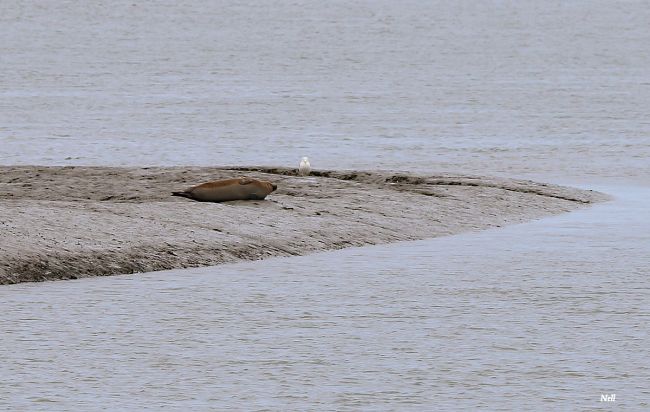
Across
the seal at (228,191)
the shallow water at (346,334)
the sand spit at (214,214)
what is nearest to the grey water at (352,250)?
the shallow water at (346,334)

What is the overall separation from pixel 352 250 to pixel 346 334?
3602 millimetres

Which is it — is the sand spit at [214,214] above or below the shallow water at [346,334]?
below

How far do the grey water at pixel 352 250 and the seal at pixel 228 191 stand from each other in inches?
67.9

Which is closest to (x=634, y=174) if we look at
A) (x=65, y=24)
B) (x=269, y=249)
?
(x=269, y=249)

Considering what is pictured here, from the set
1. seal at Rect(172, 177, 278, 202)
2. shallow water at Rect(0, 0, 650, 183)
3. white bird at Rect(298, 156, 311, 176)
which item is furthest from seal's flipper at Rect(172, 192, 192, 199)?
shallow water at Rect(0, 0, 650, 183)

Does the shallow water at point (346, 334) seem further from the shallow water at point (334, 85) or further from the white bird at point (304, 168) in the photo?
the shallow water at point (334, 85)

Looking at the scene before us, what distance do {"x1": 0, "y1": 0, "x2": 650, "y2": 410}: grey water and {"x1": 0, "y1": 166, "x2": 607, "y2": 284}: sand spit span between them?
38 cm

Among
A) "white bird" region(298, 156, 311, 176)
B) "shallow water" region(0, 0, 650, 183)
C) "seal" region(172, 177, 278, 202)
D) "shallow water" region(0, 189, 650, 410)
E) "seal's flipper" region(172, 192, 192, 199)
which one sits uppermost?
"shallow water" region(0, 189, 650, 410)

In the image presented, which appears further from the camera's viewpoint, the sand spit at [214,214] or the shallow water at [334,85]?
the shallow water at [334,85]

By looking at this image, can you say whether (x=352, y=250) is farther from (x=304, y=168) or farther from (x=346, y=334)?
(x=304, y=168)

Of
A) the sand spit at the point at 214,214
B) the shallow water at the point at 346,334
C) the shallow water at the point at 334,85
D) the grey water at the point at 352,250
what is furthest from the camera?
the shallow water at the point at 334,85

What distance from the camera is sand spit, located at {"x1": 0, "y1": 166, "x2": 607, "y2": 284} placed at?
10.7 metres

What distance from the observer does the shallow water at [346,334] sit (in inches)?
272

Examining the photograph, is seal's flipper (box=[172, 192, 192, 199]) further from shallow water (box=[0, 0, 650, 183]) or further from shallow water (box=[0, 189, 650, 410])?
shallow water (box=[0, 0, 650, 183])
